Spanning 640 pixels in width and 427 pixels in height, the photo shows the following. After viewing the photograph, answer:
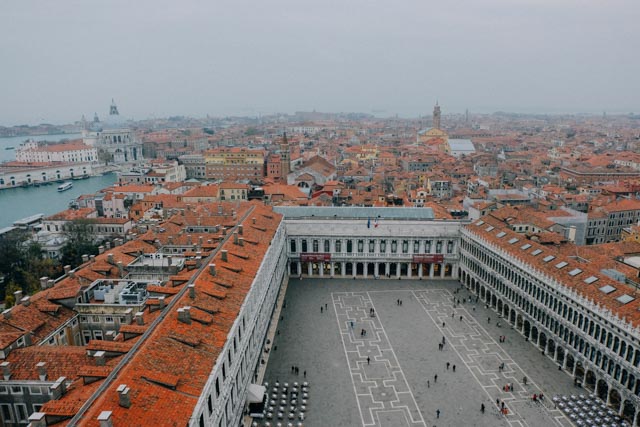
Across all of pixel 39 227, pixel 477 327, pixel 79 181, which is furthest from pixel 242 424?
pixel 79 181

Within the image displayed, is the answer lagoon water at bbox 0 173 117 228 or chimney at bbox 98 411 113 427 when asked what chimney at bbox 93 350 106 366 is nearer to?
chimney at bbox 98 411 113 427

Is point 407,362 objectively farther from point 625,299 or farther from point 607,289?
point 625,299

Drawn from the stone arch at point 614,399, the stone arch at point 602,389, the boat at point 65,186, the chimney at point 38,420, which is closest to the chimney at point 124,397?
the chimney at point 38,420

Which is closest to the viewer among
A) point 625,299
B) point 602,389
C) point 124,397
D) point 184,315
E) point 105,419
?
point 105,419

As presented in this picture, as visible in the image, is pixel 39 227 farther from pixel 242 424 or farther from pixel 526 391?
pixel 526 391

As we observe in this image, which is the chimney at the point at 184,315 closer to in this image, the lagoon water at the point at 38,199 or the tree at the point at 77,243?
the tree at the point at 77,243

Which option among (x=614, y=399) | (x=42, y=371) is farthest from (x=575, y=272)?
(x=42, y=371)
